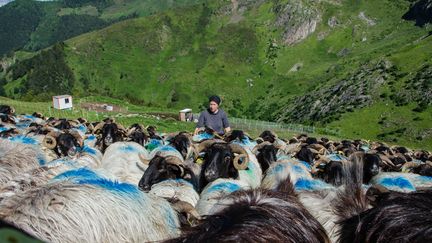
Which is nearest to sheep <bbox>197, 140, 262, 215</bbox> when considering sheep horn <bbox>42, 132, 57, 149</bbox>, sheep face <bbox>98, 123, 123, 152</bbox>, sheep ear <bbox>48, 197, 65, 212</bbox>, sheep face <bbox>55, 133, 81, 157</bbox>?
sheep face <bbox>55, 133, 81, 157</bbox>

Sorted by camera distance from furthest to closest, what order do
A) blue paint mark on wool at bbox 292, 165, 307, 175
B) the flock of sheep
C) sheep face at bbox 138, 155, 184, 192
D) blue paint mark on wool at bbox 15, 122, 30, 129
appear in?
blue paint mark on wool at bbox 15, 122, 30, 129 → blue paint mark on wool at bbox 292, 165, 307, 175 → sheep face at bbox 138, 155, 184, 192 → the flock of sheep

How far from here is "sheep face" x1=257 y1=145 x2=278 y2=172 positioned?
11.1m

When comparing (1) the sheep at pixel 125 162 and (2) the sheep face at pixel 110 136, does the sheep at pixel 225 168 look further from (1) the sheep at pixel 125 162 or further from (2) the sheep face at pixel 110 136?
(2) the sheep face at pixel 110 136

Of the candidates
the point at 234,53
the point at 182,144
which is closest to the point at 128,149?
the point at 182,144

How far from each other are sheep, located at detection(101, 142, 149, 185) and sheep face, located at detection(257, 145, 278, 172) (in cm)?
342

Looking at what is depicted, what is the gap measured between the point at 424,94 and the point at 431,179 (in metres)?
57.3

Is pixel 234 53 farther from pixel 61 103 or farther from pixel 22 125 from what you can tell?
pixel 22 125

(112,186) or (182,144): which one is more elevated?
(112,186)

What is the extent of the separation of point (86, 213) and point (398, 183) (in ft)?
23.8

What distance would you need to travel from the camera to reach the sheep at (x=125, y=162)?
8703 mm

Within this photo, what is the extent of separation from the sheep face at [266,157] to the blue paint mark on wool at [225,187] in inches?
150

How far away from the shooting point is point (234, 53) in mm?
149750

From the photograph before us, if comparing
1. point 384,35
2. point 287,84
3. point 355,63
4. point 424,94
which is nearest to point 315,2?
point 384,35

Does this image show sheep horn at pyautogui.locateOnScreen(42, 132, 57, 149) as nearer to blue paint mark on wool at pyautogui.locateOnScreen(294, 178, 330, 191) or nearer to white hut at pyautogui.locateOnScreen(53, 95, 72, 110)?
blue paint mark on wool at pyautogui.locateOnScreen(294, 178, 330, 191)
